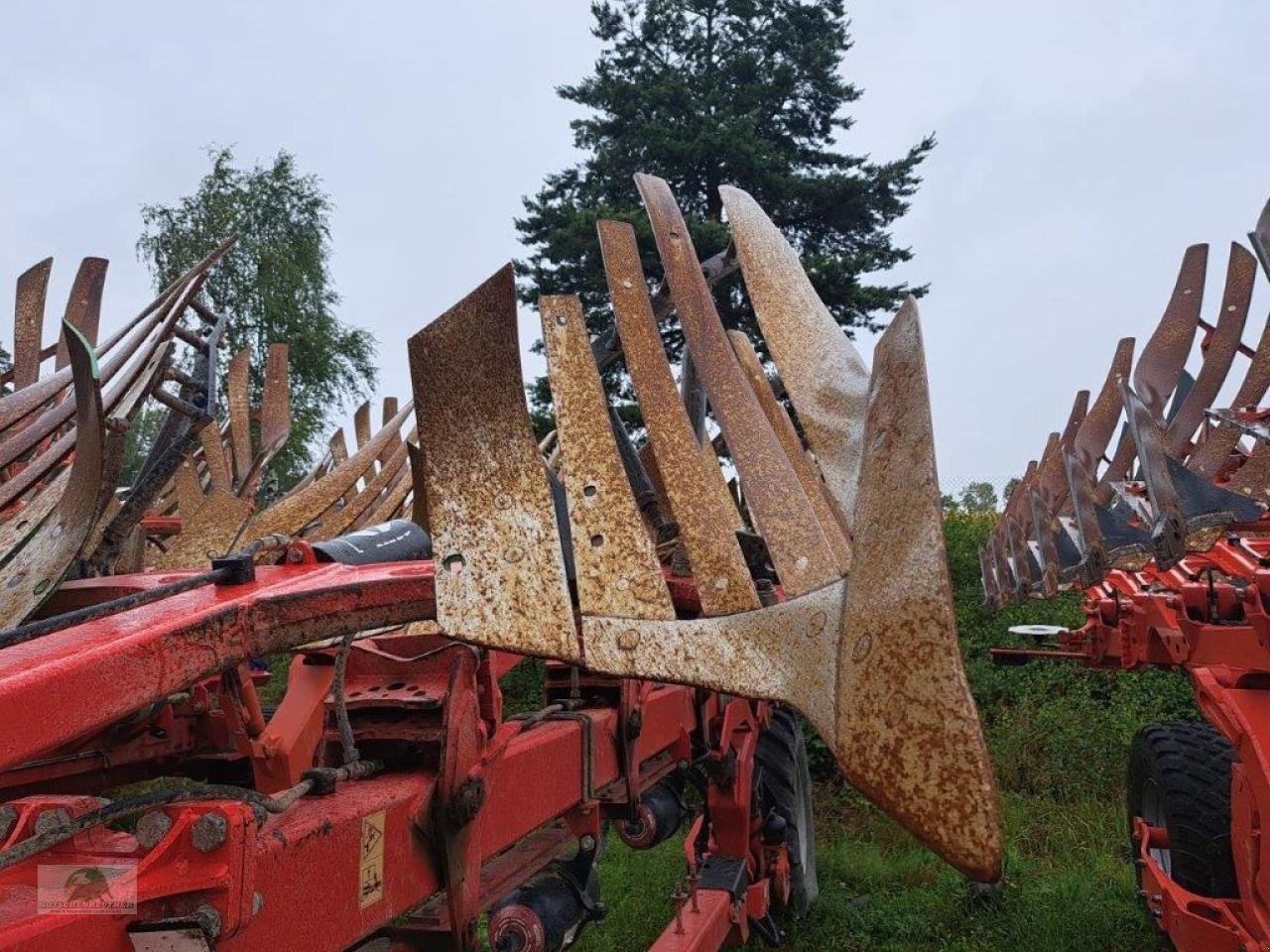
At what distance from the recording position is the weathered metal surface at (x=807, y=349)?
70.4 inches

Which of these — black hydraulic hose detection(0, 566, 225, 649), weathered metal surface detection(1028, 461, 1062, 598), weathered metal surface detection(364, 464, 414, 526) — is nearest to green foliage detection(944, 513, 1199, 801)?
weathered metal surface detection(1028, 461, 1062, 598)

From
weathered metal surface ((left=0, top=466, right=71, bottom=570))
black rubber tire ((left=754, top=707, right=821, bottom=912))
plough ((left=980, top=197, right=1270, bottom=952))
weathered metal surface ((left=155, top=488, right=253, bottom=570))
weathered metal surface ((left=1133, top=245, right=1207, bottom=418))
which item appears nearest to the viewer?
weathered metal surface ((left=0, top=466, right=71, bottom=570))

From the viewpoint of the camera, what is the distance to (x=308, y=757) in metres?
2.63

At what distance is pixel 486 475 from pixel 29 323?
267 cm

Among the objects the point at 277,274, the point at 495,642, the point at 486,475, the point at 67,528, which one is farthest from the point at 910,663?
Result: the point at 277,274

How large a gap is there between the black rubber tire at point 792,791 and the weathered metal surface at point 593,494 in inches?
122

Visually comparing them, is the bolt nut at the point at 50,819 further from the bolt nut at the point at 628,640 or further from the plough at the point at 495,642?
the bolt nut at the point at 628,640

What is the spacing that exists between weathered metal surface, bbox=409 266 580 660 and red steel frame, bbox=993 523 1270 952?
8.66ft

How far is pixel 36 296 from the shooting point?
3.62 m

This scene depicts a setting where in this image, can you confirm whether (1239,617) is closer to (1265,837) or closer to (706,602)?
(1265,837)

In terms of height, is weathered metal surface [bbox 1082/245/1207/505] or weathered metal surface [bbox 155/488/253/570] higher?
weathered metal surface [bbox 1082/245/1207/505]

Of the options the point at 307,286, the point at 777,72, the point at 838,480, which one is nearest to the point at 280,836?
the point at 838,480

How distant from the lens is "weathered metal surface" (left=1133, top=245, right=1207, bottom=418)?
14.7 ft

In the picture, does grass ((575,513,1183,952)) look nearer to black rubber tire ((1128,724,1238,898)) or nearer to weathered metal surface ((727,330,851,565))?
black rubber tire ((1128,724,1238,898))
